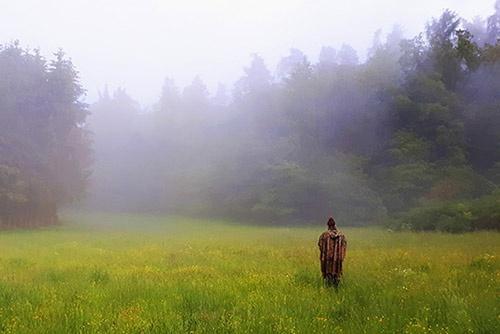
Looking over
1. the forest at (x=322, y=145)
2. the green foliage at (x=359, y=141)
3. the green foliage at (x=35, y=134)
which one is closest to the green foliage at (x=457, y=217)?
the forest at (x=322, y=145)

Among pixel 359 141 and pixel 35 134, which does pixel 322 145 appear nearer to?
pixel 359 141

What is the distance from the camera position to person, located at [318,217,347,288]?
35.1 feet

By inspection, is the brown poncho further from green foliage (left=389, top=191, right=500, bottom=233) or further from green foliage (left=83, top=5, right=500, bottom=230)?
green foliage (left=83, top=5, right=500, bottom=230)

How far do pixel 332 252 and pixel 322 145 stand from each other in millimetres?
47743

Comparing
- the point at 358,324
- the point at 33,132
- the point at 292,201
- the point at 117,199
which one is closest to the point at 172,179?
the point at 117,199

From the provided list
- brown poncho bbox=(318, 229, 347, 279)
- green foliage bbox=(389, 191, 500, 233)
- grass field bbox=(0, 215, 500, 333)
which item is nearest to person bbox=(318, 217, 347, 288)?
brown poncho bbox=(318, 229, 347, 279)

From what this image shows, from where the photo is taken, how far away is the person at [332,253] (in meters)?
10.7

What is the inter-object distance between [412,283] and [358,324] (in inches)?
148

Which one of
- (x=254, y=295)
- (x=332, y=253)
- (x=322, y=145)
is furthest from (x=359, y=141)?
(x=254, y=295)

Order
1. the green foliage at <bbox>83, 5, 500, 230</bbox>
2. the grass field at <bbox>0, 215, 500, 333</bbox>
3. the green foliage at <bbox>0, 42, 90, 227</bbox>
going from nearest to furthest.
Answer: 1. the grass field at <bbox>0, 215, 500, 333</bbox>
2. the green foliage at <bbox>0, 42, 90, 227</bbox>
3. the green foliage at <bbox>83, 5, 500, 230</bbox>

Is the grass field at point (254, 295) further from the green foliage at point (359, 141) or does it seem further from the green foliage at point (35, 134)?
the green foliage at point (359, 141)

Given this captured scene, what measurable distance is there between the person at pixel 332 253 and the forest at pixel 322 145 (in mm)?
20072

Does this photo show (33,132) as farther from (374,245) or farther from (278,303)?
(278,303)

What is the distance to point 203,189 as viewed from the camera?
66.2m
